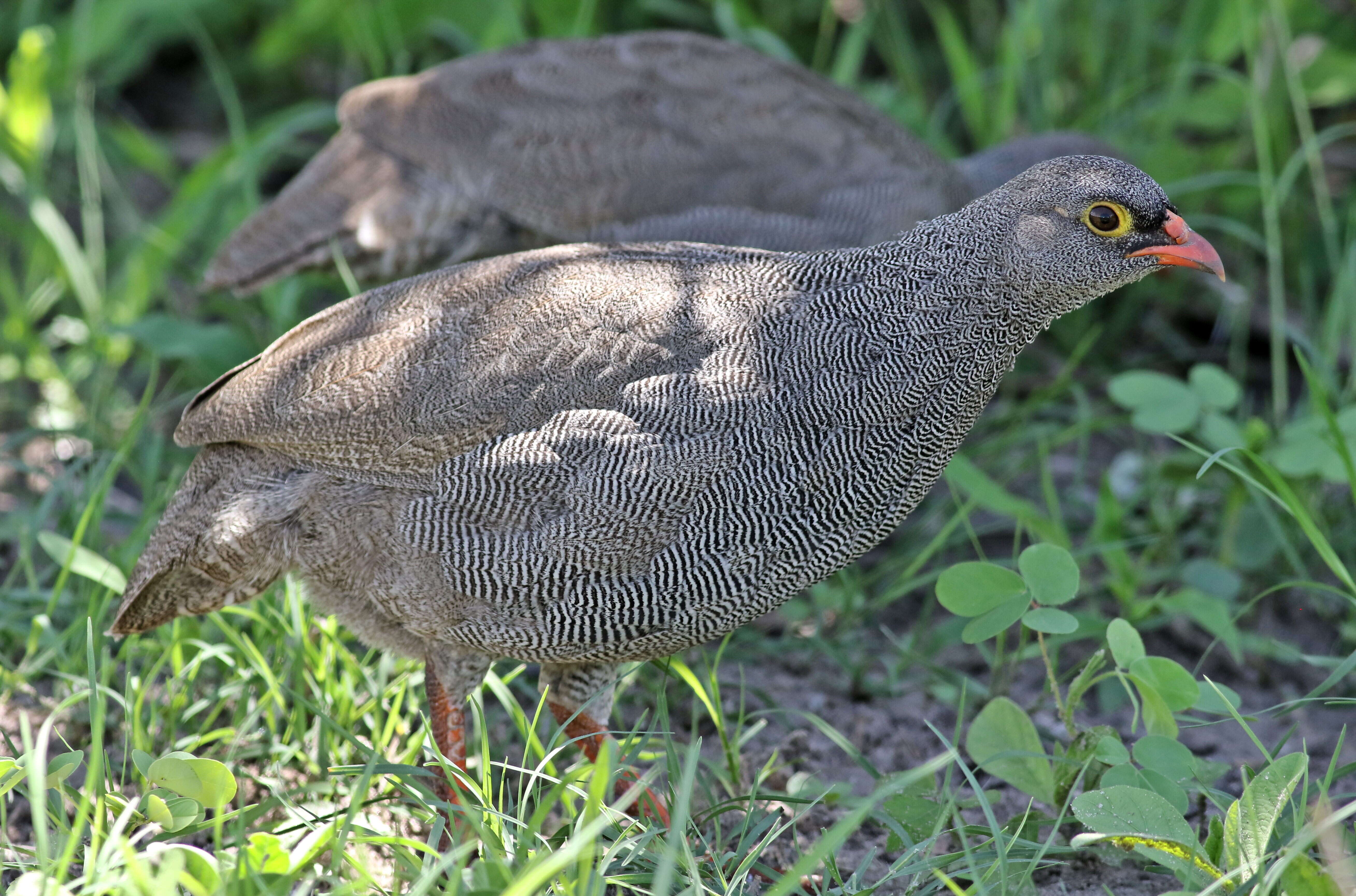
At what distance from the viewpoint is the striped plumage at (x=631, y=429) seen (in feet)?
9.56

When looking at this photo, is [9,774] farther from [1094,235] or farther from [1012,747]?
[1094,235]

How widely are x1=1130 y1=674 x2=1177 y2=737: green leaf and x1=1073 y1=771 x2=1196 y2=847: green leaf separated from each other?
27 cm

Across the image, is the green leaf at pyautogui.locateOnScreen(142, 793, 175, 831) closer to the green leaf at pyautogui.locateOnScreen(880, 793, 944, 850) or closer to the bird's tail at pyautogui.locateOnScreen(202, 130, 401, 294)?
the green leaf at pyautogui.locateOnScreen(880, 793, 944, 850)

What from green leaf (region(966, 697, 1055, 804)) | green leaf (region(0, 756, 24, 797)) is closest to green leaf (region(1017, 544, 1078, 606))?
green leaf (region(966, 697, 1055, 804))

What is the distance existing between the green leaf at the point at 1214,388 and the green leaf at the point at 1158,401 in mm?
29

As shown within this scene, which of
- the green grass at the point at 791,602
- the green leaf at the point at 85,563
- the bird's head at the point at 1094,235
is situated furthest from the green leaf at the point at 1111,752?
the green leaf at the point at 85,563

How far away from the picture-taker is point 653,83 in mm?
4582

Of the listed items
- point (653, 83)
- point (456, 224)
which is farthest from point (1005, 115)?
point (456, 224)

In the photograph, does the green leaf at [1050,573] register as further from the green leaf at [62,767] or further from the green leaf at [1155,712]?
the green leaf at [62,767]

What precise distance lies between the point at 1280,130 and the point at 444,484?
4078mm

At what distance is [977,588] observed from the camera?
3.14 meters

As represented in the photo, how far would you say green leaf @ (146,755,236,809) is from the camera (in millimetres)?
2684

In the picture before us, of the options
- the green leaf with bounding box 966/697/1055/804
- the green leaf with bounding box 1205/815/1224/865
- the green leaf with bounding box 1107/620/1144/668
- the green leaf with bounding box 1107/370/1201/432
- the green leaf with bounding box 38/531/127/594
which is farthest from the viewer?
the green leaf with bounding box 1107/370/1201/432

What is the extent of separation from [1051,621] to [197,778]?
1906mm
